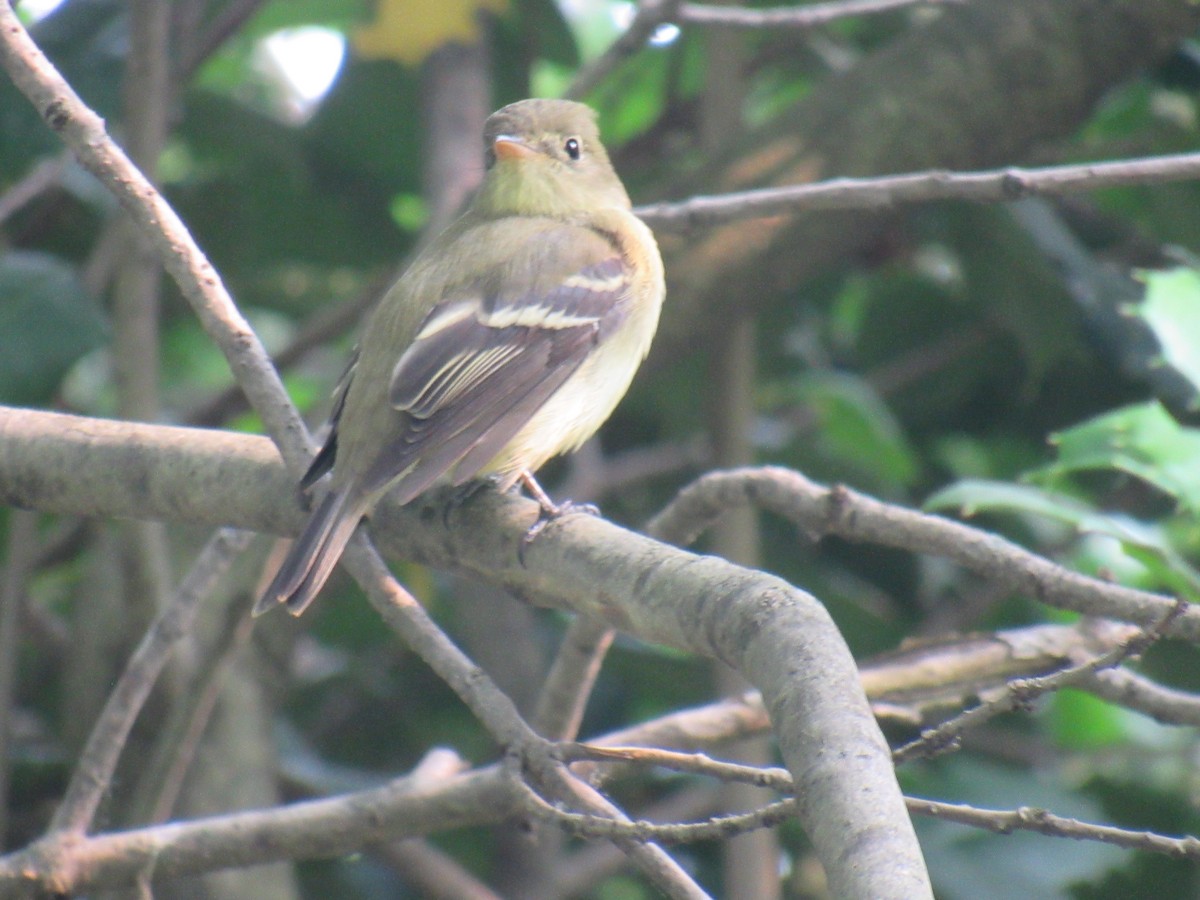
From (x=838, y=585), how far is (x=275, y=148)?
2.52 meters

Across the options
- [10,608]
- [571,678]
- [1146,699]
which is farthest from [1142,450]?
[10,608]

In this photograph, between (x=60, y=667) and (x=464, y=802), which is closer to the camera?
(x=464, y=802)

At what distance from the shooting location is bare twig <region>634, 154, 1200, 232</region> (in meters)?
2.53

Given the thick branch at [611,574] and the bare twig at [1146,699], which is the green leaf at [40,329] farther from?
the bare twig at [1146,699]

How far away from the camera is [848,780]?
155 centimetres

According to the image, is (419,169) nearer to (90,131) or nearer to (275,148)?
(275,148)

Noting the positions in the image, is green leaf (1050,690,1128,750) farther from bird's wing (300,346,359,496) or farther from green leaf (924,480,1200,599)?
bird's wing (300,346,359,496)

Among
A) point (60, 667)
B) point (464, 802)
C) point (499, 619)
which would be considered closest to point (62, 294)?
point (60, 667)

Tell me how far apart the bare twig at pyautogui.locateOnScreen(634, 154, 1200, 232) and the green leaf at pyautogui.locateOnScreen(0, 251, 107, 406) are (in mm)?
1694

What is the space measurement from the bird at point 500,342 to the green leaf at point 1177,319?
1274 mm

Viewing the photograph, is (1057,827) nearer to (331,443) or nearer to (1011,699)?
(1011,699)

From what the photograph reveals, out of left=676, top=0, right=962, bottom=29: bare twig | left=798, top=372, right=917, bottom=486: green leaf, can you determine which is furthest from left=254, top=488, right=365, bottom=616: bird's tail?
left=798, top=372, right=917, bottom=486: green leaf

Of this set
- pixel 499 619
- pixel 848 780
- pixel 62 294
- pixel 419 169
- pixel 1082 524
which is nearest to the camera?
pixel 848 780

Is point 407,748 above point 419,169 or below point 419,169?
below
